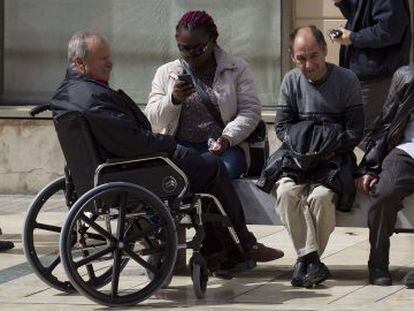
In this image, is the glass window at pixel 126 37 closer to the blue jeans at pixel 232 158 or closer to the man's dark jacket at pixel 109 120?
the blue jeans at pixel 232 158

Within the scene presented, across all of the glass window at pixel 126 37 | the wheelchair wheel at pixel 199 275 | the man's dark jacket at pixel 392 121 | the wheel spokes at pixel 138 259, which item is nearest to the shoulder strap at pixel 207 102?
the man's dark jacket at pixel 392 121

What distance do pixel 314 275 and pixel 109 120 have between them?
4.67ft

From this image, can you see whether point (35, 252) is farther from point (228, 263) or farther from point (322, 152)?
point (322, 152)

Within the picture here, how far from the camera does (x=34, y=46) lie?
11.8 metres

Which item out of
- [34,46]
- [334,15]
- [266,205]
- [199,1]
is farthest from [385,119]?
[34,46]

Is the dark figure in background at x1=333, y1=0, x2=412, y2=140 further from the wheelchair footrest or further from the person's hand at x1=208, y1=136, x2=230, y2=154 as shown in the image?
the wheelchair footrest

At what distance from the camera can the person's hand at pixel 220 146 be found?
764 cm

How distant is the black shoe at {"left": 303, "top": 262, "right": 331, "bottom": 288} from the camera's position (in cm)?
734

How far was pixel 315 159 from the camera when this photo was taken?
7.37 meters

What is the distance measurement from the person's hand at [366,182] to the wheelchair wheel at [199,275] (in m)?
0.97

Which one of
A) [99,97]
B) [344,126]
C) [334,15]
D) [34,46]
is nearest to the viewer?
[99,97]

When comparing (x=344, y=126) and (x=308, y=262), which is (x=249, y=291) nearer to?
(x=308, y=262)

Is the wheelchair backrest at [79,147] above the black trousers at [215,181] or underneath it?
above

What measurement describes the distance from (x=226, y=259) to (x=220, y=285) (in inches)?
6.0
